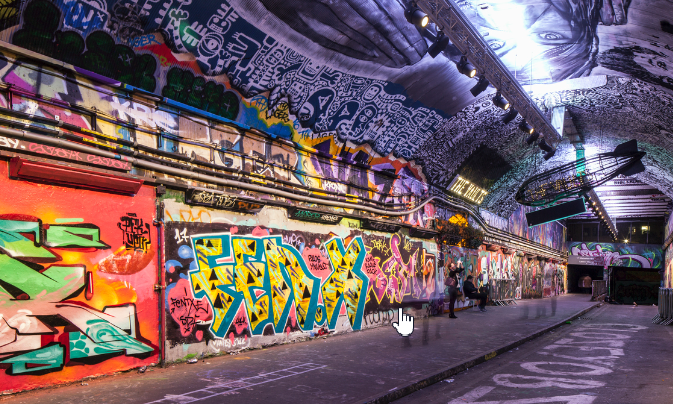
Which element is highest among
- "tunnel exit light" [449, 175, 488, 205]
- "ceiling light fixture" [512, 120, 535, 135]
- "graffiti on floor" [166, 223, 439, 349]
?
"ceiling light fixture" [512, 120, 535, 135]

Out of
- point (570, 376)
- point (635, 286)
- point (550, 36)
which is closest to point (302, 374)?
point (570, 376)

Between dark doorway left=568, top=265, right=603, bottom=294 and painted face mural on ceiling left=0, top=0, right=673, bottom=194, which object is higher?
painted face mural on ceiling left=0, top=0, right=673, bottom=194

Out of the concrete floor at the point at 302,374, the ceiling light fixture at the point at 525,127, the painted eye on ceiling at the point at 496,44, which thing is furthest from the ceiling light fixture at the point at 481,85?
the concrete floor at the point at 302,374

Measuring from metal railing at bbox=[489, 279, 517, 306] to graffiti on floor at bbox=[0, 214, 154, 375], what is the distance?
1943 cm

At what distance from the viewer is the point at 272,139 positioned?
10172mm

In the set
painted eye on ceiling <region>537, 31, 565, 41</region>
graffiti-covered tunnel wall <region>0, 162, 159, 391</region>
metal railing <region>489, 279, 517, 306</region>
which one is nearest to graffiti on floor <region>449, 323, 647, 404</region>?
graffiti-covered tunnel wall <region>0, 162, 159, 391</region>

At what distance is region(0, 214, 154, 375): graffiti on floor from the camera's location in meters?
5.78

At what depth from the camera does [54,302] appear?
20.2ft

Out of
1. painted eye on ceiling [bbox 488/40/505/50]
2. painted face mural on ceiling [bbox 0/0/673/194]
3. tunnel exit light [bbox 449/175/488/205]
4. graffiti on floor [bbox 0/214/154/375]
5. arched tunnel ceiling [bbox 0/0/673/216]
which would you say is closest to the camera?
graffiti on floor [bbox 0/214/154/375]

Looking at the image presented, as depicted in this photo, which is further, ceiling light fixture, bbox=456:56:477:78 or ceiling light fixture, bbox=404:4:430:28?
ceiling light fixture, bbox=456:56:477:78

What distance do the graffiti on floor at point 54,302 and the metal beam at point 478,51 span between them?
693cm

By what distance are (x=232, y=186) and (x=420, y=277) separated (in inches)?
349

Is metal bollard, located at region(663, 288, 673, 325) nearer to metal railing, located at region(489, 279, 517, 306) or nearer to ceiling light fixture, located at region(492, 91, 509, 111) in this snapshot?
metal railing, located at region(489, 279, 517, 306)

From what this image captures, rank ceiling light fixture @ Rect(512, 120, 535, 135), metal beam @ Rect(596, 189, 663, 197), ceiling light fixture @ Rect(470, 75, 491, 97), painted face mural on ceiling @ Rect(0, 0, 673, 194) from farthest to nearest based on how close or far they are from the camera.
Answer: metal beam @ Rect(596, 189, 663, 197) < ceiling light fixture @ Rect(512, 120, 535, 135) < ceiling light fixture @ Rect(470, 75, 491, 97) < painted face mural on ceiling @ Rect(0, 0, 673, 194)
